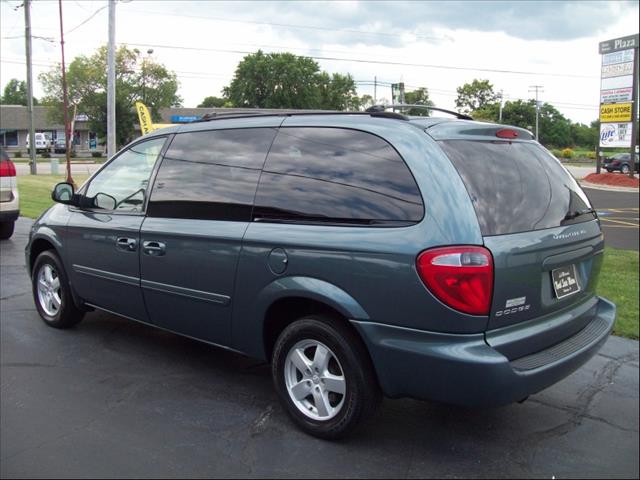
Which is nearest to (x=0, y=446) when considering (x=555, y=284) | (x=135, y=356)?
(x=135, y=356)

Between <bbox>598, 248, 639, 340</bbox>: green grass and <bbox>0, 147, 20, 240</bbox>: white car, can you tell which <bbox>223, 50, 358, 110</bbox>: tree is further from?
<bbox>598, 248, 639, 340</bbox>: green grass

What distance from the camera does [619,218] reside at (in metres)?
15.4

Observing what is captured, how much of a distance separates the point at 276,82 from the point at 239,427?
6445 centimetres

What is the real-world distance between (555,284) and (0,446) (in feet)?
10.2

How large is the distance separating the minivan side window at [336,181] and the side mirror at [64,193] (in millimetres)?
2224

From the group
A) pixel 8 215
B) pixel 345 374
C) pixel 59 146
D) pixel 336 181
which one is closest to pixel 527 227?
pixel 336 181

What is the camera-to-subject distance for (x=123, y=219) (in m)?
Result: 4.44

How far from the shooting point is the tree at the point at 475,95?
76.6m

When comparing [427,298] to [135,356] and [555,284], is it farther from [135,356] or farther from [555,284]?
[135,356]

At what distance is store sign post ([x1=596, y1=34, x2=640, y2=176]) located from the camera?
2997 cm

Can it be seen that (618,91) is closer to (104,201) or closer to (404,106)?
(404,106)

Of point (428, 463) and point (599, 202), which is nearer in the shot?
point (428, 463)

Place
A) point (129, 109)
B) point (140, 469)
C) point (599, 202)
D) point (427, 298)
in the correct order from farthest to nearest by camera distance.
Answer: point (129, 109) < point (599, 202) < point (140, 469) < point (427, 298)

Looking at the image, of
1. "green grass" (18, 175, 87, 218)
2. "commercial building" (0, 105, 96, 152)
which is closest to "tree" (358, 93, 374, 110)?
"commercial building" (0, 105, 96, 152)
